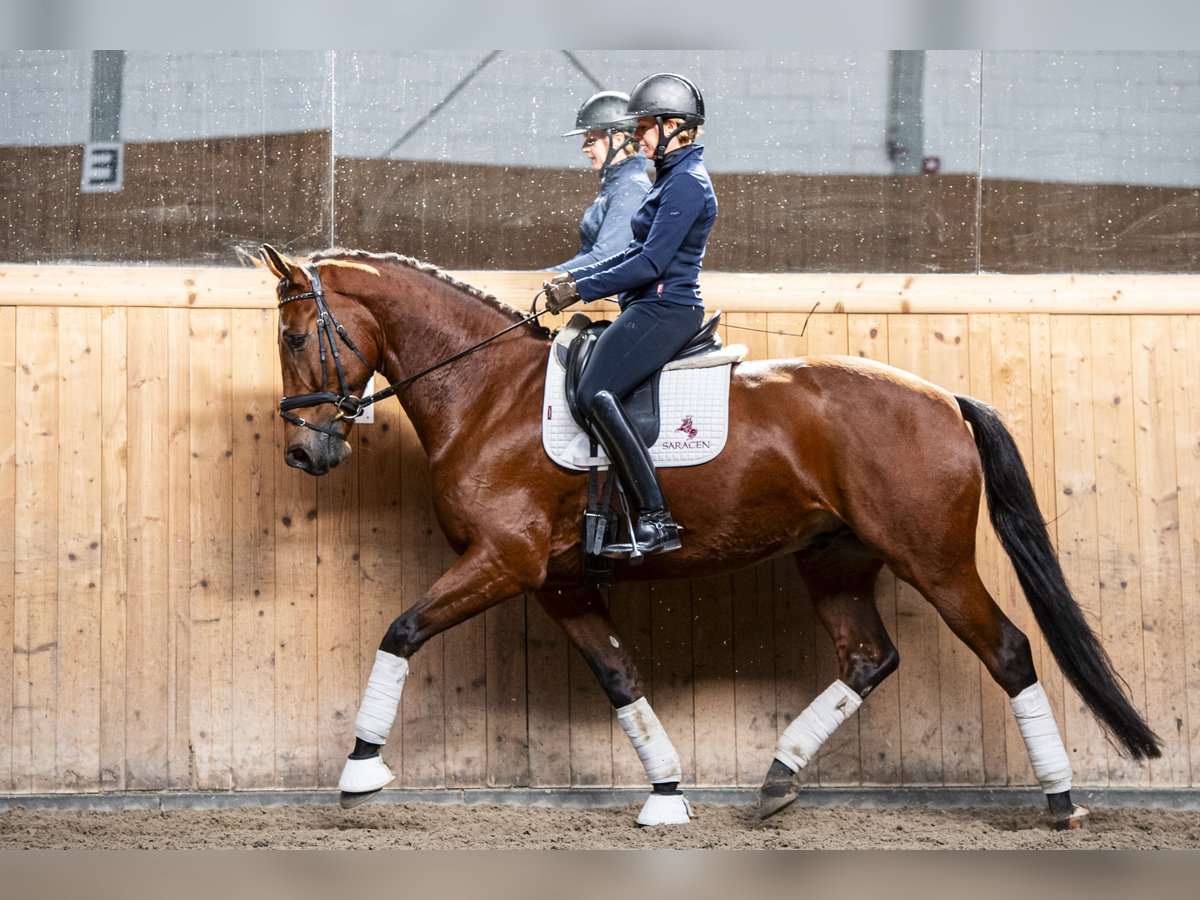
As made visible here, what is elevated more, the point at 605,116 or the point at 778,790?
the point at 605,116

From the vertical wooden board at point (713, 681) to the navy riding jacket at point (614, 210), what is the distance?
1.39 m

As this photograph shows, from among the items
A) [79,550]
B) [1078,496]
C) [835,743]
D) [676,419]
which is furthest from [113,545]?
[1078,496]

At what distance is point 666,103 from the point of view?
3957 mm

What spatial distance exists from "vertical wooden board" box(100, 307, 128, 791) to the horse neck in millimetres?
1271

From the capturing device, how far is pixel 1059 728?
15.5ft

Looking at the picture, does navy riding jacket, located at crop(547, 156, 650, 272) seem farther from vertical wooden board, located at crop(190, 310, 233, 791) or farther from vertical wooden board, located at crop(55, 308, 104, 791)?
vertical wooden board, located at crop(55, 308, 104, 791)

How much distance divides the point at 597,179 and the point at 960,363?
5.53 ft

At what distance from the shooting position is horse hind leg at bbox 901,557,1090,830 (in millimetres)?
4023

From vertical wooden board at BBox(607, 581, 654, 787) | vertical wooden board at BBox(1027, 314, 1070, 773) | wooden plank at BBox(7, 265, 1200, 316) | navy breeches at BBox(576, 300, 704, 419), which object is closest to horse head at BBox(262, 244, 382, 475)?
wooden plank at BBox(7, 265, 1200, 316)

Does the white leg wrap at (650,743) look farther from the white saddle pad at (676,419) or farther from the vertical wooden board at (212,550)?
the vertical wooden board at (212,550)

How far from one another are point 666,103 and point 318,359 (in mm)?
1484

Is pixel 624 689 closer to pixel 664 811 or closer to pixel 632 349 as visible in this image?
pixel 664 811

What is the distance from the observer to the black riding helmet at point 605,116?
4.53 metres

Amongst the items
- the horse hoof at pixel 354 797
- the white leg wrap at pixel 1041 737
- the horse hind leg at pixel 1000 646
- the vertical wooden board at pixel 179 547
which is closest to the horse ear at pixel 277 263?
the vertical wooden board at pixel 179 547
